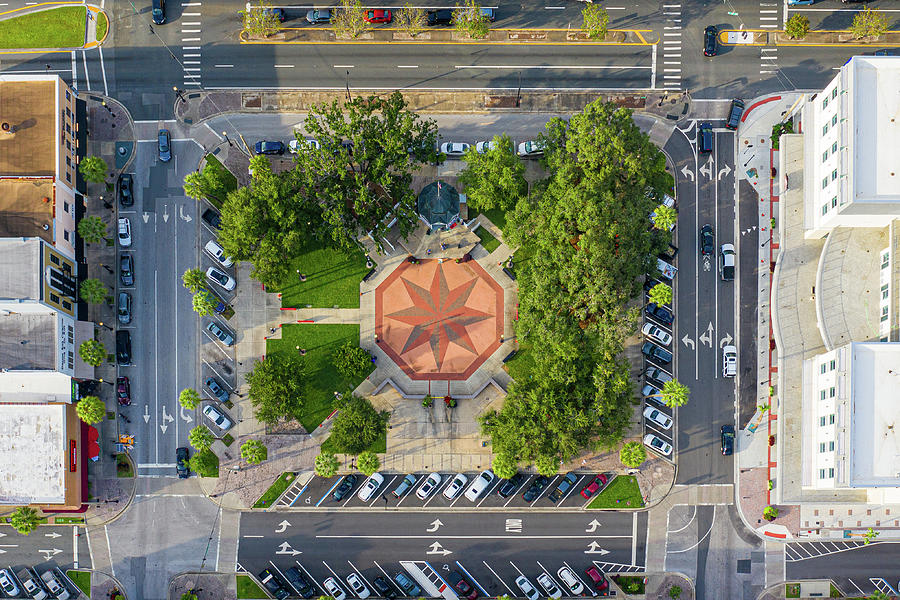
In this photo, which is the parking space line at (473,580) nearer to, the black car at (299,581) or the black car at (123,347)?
the black car at (299,581)

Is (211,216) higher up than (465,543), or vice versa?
(211,216)

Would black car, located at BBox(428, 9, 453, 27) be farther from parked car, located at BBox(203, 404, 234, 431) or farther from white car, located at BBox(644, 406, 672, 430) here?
parked car, located at BBox(203, 404, 234, 431)

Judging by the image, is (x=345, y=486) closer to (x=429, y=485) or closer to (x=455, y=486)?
(x=429, y=485)

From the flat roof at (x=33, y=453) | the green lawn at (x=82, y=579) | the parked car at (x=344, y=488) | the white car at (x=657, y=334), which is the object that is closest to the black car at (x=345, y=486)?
the parked car at (x=344, y=488)

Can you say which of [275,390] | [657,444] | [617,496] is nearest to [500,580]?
[617,496]

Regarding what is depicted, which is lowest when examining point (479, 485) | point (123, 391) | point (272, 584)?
point (272, 584)

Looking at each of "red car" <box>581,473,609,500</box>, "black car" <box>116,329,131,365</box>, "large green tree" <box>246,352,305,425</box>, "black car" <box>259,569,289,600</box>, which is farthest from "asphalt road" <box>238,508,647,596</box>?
"black car" <box>116,329,131,365</box>
